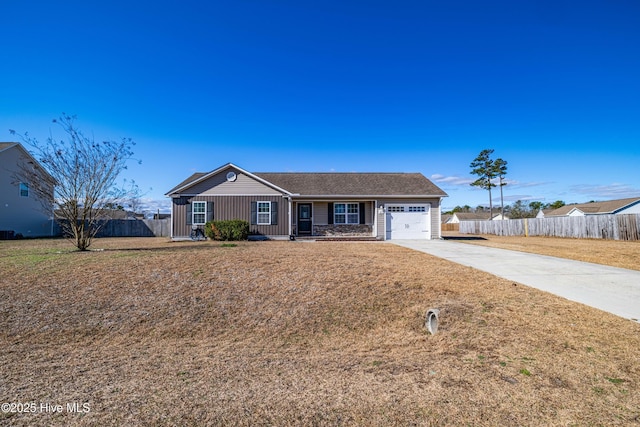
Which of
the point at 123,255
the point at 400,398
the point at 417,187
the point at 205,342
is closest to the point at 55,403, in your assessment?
the point at 205,342

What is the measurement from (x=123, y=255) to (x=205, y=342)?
6.31 m

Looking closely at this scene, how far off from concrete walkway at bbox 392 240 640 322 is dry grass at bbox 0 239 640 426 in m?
0.63

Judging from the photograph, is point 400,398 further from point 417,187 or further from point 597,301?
point 417,187

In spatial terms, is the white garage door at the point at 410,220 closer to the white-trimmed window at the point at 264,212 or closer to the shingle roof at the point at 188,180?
the white-trimmed window at the point at 264,212

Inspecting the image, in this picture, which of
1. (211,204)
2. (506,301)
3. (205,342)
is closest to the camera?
(205,342)

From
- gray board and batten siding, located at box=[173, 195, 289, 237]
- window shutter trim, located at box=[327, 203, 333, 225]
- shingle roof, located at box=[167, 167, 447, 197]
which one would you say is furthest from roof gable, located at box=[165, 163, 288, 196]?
window shutter trim, located at box=[327, 203, 333, 225]

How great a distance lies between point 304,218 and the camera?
762 inches

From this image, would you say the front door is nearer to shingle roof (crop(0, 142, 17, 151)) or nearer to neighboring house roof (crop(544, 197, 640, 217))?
shingle roof (crop(0, 142, 17, 151))

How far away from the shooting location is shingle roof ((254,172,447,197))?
1875cm

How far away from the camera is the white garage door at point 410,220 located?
18.8 metres

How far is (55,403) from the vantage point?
3092mm

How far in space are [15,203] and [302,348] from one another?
90.1ft

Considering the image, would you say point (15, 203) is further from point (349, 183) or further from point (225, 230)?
point (349, 183)

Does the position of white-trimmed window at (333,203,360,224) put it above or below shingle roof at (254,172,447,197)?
below
